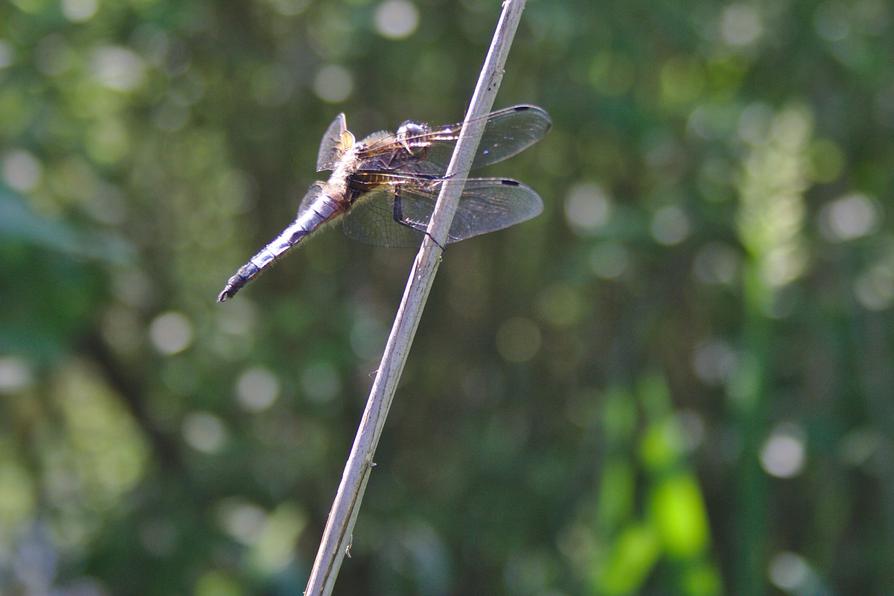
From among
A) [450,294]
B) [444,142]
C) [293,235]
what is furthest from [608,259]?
[293,235]

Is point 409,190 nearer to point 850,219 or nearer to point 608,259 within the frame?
point 608,259

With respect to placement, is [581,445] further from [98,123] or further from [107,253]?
[98,123]

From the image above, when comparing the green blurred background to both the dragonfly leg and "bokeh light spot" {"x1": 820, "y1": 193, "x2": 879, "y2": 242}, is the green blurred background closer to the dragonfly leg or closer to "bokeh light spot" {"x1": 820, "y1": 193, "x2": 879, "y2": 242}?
"bokeh light spot" {"x1": 820, "y1": 193, "x2": 879, "y2": 242}

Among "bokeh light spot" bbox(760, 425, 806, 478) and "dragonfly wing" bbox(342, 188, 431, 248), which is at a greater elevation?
"dragonfly wing" bbox(342, 188, 431, 248)

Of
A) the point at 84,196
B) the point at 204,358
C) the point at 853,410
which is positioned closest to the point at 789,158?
the point at 853,410

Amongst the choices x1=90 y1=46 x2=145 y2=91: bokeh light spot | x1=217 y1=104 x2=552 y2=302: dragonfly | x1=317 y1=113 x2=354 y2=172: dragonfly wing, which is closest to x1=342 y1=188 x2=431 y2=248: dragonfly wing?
x1=217 y1=104 x2=552 y2=302: dragonfly

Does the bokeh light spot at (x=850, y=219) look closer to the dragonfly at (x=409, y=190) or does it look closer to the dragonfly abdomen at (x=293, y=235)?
the dragonfly at (x=409, y=190)
